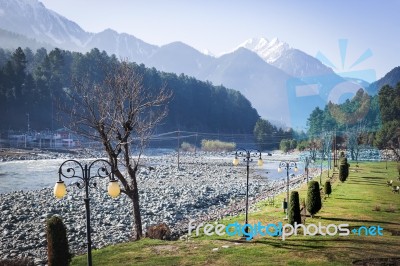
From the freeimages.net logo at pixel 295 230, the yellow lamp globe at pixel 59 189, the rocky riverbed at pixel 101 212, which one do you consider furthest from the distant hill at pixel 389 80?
the yellow lamp globe at pixel 59 189

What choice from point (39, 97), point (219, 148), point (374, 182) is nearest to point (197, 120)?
point (219, 148)

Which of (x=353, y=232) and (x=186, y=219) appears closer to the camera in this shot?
(x=353, y=232)

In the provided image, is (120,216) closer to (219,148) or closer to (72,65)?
(219,148)

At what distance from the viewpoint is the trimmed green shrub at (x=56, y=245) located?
12.5 meters

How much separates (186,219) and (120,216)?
4.93 meters

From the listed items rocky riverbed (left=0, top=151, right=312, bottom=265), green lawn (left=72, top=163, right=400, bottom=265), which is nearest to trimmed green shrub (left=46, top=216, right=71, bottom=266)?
green lawn (left=72, top=163, right=400, bottom=265)

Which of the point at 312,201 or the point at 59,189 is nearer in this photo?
the point at 59,189

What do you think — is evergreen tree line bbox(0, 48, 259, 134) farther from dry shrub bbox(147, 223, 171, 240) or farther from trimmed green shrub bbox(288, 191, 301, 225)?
trimmed green shrub bbox(288, 191, 301, 225)

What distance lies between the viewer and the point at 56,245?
12547 mm

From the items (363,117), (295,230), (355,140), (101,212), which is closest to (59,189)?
(295,230)

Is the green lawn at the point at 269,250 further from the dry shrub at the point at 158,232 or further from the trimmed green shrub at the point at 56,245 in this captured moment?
the dry shrub at the point at 158,232

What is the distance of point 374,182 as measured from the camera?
37.6 m

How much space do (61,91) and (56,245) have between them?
124688 mm

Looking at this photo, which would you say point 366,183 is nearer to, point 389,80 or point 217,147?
point 217,147
